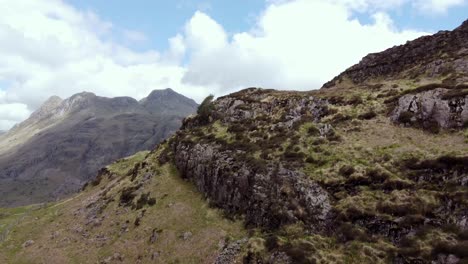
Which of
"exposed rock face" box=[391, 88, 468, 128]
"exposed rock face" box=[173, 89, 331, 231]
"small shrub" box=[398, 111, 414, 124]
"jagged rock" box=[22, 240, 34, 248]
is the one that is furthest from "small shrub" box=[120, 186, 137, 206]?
"small shrub" box=[398, 111, 414, 124]

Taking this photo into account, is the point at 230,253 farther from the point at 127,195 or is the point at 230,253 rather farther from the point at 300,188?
the point at 127,195

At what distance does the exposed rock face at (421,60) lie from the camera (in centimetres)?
→ 5844

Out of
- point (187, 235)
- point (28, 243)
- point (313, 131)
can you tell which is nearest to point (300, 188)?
point (313, 131)

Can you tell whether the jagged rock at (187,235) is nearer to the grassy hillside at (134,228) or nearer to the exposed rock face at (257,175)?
the grassy hillside at (134,228)

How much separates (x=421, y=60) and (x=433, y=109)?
31.1 metres

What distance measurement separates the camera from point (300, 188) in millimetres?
38562

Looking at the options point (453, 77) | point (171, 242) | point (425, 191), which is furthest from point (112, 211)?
point (453, 77)

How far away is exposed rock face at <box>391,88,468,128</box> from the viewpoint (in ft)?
132

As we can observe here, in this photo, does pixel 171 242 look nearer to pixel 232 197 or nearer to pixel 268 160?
pixel 232 197

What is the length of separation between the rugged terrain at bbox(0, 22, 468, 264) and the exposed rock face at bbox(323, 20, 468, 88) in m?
0.47

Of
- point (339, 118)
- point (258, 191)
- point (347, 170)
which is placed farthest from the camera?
point (339, 118)

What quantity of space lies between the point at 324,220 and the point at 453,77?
110ft

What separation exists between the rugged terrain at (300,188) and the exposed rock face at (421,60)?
470mm

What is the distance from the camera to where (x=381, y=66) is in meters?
76.5
